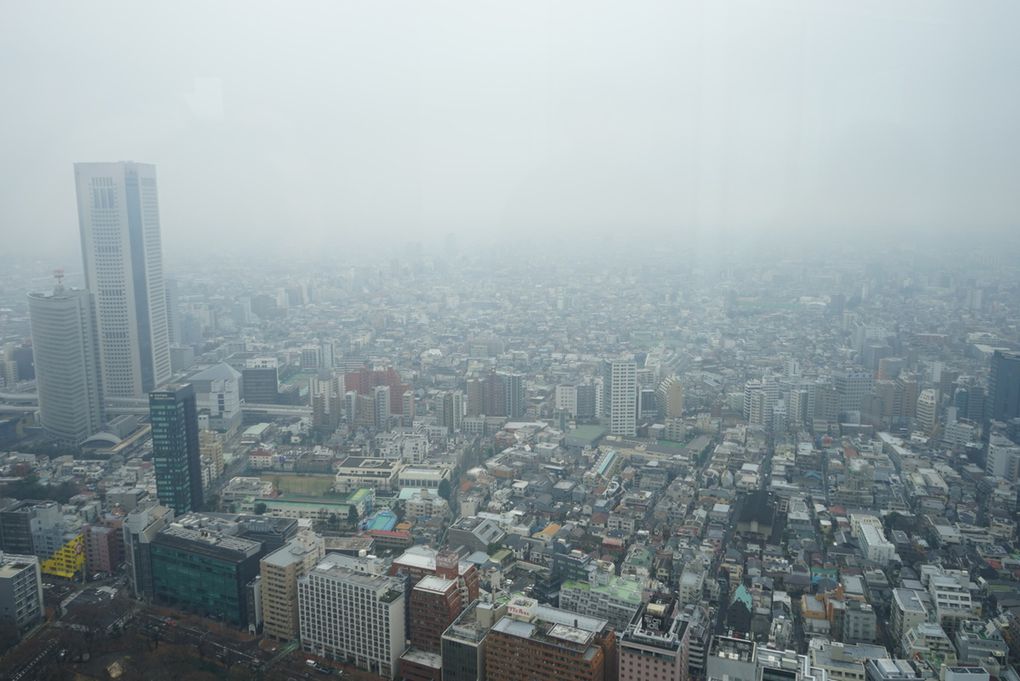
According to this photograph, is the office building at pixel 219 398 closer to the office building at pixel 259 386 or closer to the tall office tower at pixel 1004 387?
the office building at pixel 259 386

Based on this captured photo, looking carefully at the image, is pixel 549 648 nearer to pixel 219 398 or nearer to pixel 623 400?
pixel 623 400

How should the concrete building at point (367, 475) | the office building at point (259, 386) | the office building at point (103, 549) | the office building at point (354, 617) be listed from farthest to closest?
the office building at point (259, 386) → the concrete building at point (367, 475) → the office building at point (103, 549) → the office building at point (354, 617)

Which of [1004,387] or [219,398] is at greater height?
[1004,387]

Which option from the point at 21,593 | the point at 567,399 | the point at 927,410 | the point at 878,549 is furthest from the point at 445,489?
the point at 927,410

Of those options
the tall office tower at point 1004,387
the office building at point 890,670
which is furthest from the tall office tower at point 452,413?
the office building at point 890,670

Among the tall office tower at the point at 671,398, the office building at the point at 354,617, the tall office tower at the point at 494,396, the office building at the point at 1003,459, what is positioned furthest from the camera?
the tall office tower at the point at 494,396

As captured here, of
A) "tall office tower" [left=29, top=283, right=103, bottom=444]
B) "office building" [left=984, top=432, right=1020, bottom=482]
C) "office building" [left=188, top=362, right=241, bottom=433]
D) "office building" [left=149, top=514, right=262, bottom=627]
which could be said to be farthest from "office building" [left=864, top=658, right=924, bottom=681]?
"tall office tower" [left=29, top=283, right=103, bottom=444]

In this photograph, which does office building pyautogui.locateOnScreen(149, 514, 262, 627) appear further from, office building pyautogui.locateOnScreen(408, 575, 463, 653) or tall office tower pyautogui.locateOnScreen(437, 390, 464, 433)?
tall office tower pyautogui.locateOnScreen(437, 390, 464, 433)
